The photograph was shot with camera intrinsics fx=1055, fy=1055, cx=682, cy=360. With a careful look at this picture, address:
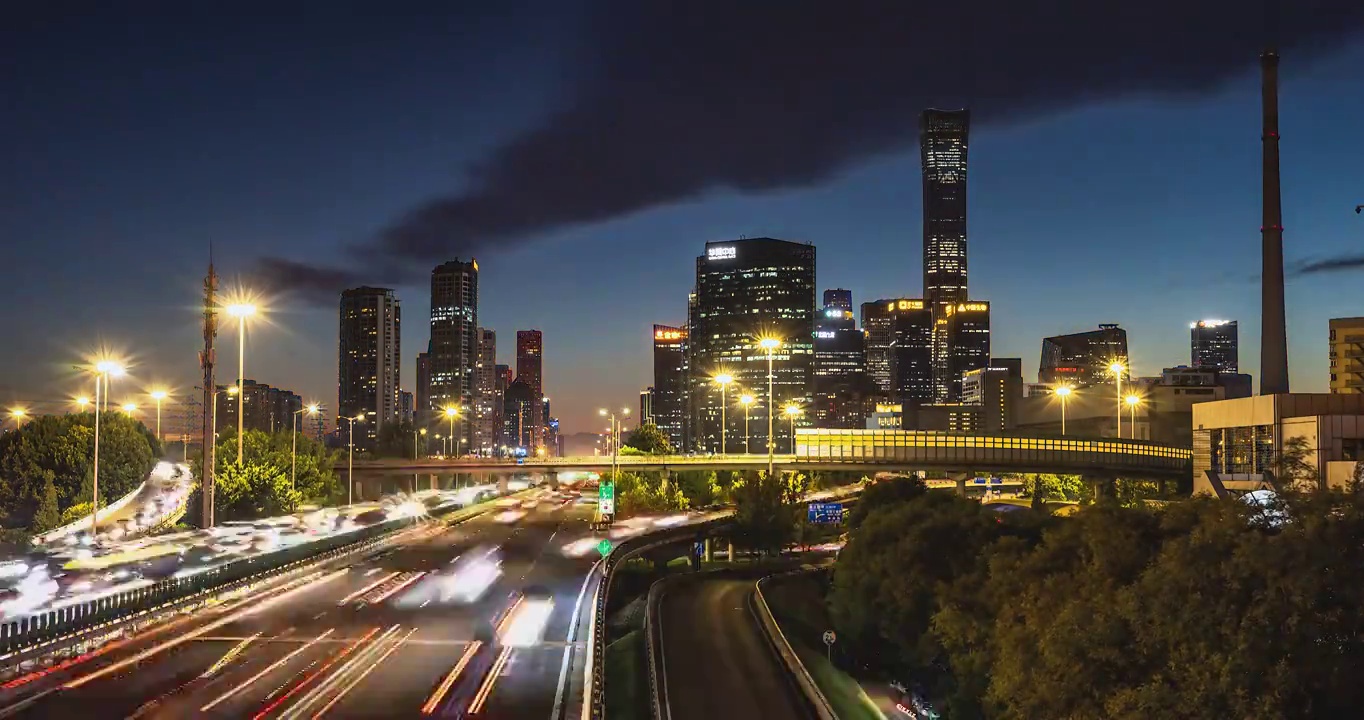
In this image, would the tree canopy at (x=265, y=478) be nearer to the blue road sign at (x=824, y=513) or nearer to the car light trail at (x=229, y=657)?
the car light trail at (x=229, y=657)

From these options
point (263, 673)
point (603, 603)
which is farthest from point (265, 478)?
point (263, 673)

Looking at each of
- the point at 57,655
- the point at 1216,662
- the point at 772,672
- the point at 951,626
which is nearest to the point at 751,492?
the point at 772,672

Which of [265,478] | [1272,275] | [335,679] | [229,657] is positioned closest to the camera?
[335,679]

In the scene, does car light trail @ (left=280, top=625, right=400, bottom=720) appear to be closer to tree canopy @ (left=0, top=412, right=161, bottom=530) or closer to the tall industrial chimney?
tree canopy @ (left=0, top=412, right=161, bottom=530)

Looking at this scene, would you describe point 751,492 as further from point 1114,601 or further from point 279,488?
point 1114,601

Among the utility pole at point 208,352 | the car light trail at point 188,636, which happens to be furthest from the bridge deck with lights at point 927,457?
the utility pole at point 208,352

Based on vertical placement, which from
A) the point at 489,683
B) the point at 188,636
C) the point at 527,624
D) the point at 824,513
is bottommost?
the point at 824,513

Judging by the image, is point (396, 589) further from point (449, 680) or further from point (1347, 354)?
point (1347, 354)
